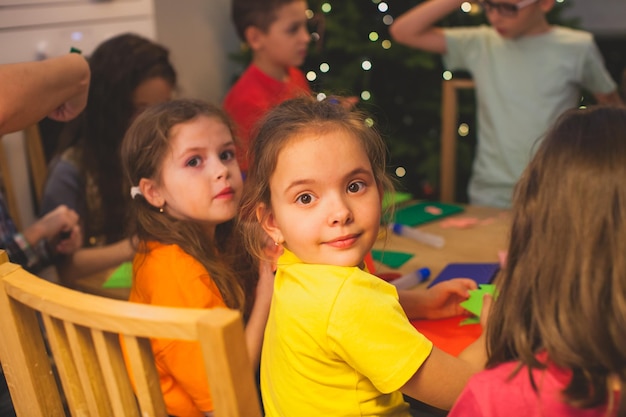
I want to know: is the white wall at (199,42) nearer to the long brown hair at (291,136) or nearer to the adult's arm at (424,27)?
the adult's arm at (424,27)

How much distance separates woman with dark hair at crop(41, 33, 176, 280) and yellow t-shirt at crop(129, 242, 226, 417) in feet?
2.31

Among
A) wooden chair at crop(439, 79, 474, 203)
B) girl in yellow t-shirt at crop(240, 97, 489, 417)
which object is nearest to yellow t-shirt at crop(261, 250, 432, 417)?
girl in yellow t-shirt at crop(240, 97, 489, 417)

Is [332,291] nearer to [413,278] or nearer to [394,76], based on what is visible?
[413,278]

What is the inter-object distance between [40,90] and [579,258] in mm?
900

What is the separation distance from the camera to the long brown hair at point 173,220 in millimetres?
1216

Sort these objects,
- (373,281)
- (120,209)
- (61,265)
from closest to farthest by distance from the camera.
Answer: (373,281)
(61,265)
(120,209)

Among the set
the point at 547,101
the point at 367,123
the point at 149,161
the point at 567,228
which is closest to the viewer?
the point at 567,228

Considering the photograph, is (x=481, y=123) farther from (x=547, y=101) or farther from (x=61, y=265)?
(x=61, y=265)

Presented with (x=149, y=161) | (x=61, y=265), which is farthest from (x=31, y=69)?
(x=61, y=265)

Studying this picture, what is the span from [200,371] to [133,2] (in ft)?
5.76

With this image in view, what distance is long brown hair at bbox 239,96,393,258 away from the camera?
0.95m

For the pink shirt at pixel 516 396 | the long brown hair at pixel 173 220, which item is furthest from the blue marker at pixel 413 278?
the pink shirt at pixel 516 396

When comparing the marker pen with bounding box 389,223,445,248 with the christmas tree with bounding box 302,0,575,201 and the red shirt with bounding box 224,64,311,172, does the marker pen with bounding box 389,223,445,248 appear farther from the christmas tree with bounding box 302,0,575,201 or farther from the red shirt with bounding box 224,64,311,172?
the christmas tree with bounding box 302,0,575,201

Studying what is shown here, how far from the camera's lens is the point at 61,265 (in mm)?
1625
